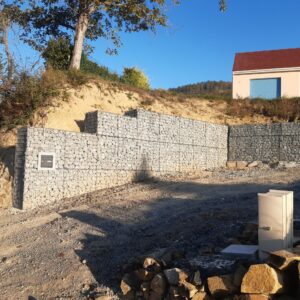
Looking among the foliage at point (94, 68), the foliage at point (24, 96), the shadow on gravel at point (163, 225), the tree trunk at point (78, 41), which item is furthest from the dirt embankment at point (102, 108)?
the shadow on gravel at point (163, 225)

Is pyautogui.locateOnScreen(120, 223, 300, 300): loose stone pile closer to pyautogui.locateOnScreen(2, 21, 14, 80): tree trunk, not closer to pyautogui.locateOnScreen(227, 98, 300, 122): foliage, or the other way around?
pyautogui.locateOnScreen(2, 21, 14, 80): tree trunk

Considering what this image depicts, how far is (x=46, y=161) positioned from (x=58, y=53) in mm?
10239

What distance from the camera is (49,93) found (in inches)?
587

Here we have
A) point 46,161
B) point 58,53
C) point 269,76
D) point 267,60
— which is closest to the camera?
point 46,161

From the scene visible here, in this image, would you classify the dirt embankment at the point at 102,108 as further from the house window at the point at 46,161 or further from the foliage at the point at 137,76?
the foliage at the point at 137,76

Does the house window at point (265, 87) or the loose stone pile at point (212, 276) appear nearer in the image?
the loose stone pile at point (212, 276)

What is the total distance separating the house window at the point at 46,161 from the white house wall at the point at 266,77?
A: 54.4 ft

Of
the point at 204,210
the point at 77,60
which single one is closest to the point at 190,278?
the point at 204,210

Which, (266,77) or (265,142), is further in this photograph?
(266,77)

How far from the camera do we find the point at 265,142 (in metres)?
17.9

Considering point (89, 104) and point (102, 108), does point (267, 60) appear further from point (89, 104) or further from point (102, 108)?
point (89, 104)

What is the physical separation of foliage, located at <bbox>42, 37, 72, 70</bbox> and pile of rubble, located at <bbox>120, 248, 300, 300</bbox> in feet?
52.6

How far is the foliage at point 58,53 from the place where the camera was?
2027 centimetres

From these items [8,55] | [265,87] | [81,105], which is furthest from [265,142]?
[8,55]
